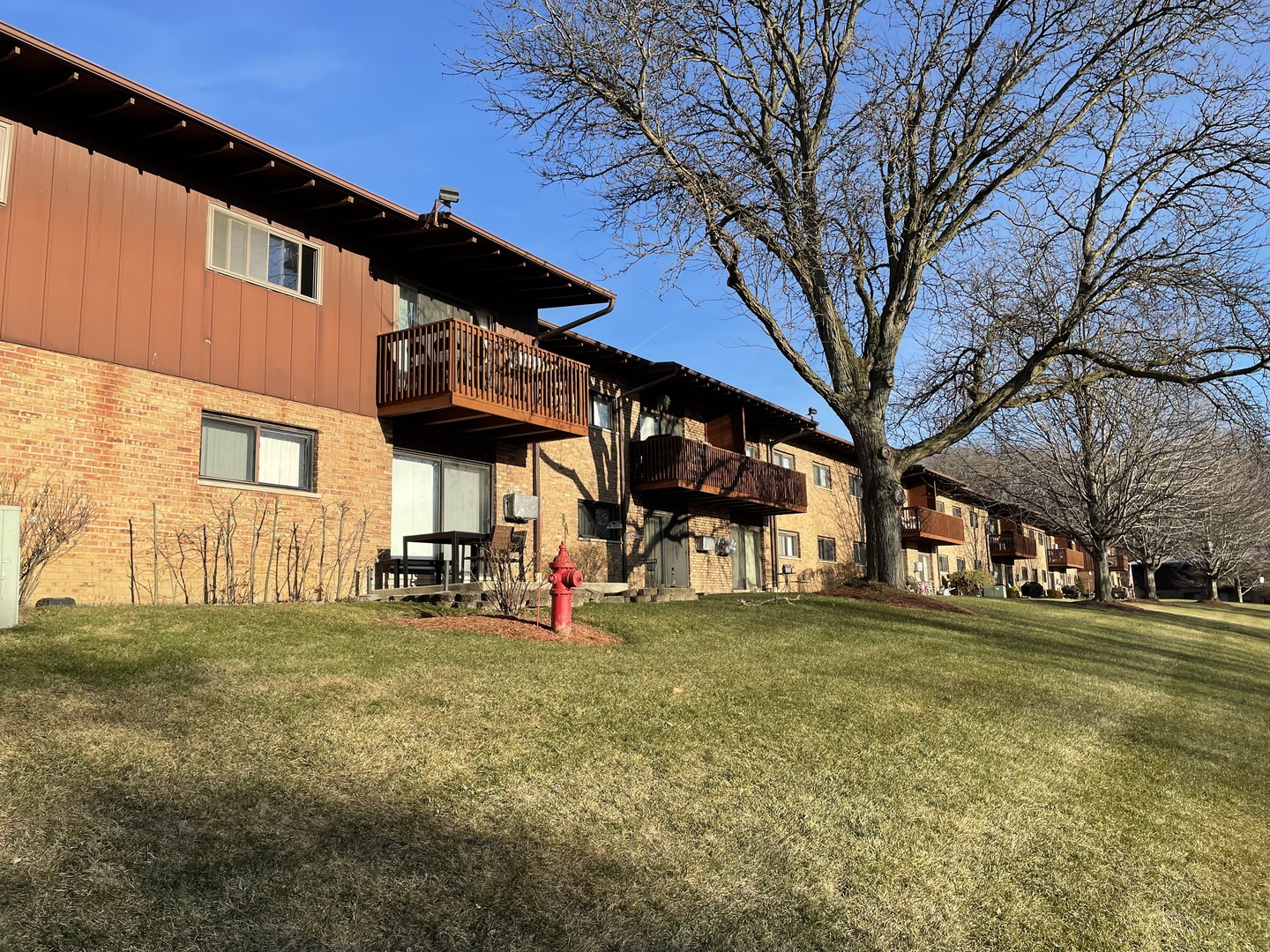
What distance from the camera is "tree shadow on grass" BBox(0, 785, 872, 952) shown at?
320 centimetres

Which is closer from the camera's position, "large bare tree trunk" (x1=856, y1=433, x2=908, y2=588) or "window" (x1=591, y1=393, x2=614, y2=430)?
"large bare tree trunk" (x1=856, y1=433, x2=908, y2=588)

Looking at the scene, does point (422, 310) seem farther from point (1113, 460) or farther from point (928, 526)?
point (928, 526)

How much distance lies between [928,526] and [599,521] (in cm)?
2093

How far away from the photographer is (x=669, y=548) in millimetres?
21281

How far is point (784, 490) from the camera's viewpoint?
2420 centimetres

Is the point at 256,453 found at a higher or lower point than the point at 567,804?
higher

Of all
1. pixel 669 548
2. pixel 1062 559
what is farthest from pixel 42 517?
pixel 1062 559

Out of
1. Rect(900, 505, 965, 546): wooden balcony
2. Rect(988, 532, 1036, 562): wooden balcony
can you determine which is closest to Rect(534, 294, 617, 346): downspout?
Rect(900, 505, 965, 546): wooden balcony

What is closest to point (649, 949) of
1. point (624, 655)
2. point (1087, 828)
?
point (1087, 828)

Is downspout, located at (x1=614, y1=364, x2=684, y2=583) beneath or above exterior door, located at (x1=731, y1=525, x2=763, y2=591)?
above

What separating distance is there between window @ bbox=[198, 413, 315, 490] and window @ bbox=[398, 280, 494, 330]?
249 cm

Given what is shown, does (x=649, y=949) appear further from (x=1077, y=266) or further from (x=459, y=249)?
(x=1077, y=266)

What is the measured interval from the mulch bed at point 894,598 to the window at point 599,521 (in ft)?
14.7

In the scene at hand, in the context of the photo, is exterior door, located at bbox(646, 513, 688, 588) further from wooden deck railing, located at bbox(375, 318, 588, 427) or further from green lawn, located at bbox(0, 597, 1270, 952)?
green lawn, located at bbox(0, 597, 1270, 952)
